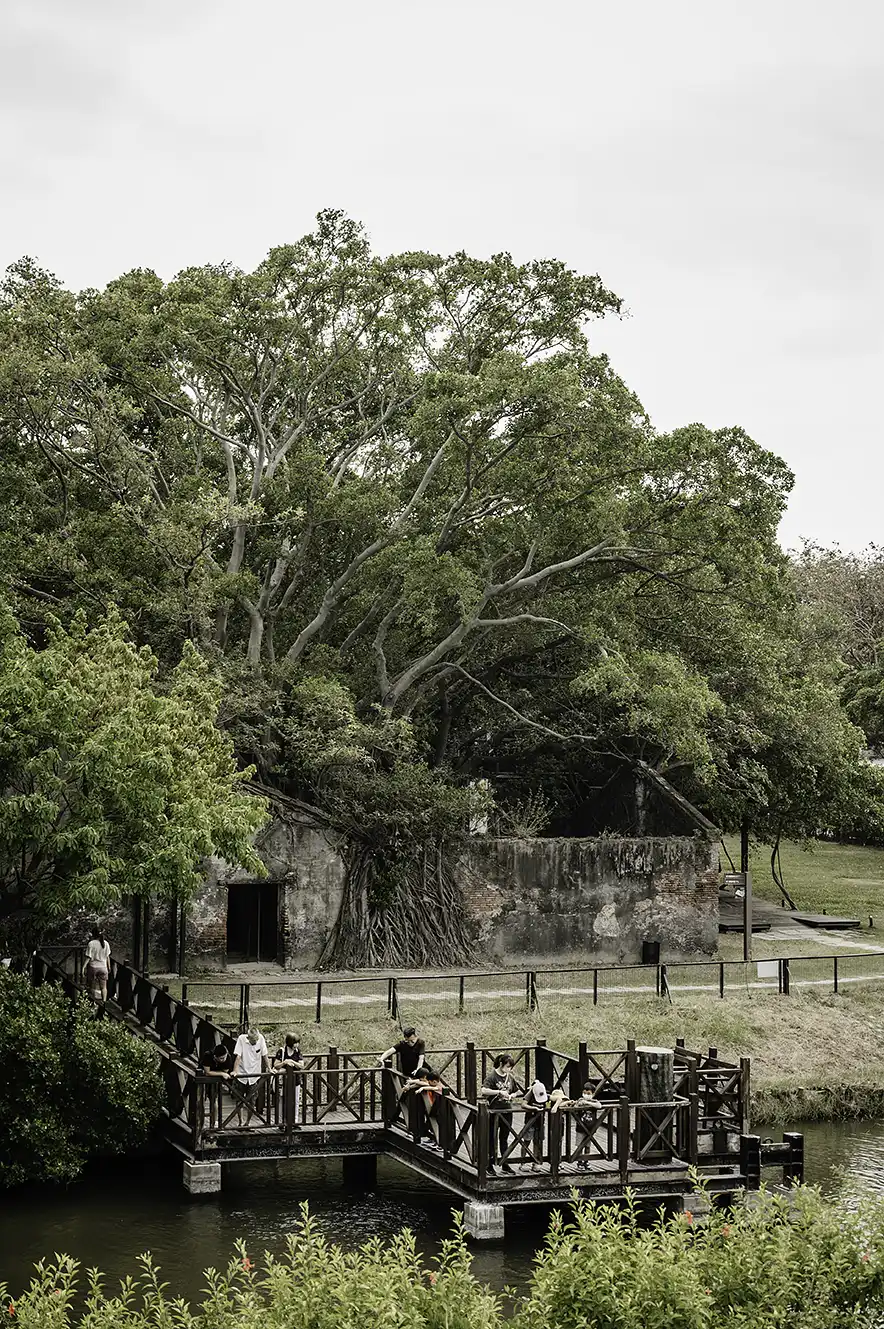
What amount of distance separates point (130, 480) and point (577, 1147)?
61.0 ft

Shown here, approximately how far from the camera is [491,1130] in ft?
60.3

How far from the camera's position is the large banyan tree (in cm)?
3158

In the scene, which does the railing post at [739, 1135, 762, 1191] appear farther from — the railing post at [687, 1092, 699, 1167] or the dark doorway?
the dark doorway

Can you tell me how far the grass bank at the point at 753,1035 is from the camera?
25.3 meters

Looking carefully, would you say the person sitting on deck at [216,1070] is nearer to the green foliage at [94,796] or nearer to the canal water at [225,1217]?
the canal water at [225,1217]

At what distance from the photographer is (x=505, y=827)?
35688mm

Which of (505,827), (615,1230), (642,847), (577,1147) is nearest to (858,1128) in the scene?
(577,1147)

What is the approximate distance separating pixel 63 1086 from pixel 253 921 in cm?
1292

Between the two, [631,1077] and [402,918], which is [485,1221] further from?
[402,918]

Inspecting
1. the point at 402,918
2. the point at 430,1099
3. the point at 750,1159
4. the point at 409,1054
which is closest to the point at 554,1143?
the point at 430,1099

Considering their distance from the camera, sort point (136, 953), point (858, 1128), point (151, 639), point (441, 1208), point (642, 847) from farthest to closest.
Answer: point (642, 847) < point (151, 639) < point (136, 953) < point (858, 1128) < point (441, 1208)

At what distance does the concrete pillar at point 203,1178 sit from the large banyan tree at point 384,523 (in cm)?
1236

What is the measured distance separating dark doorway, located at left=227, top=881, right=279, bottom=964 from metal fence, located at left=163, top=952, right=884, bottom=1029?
7.45 feet

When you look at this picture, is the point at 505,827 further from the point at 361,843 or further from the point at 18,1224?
the point at 18,1224
